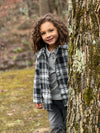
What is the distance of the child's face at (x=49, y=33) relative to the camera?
2.98m

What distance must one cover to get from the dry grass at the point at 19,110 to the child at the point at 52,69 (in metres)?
1.04

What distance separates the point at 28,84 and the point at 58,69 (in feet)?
13.7

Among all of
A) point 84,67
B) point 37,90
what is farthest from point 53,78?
point 84,67

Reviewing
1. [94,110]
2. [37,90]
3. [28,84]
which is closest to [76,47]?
[94,110]

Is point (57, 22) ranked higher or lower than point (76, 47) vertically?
higher

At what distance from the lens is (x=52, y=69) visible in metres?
3.05

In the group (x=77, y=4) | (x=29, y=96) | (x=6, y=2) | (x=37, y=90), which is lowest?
(x=29, y=96)

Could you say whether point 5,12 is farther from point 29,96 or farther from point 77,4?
point 77,4

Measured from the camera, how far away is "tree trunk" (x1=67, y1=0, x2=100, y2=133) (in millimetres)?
2006

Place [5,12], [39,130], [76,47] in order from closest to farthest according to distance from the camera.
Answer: [76,47]
[39,130]
[5,12]

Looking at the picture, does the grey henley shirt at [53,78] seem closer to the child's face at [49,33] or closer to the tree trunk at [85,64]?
the child's face at [49,33]

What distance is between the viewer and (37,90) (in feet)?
10.4

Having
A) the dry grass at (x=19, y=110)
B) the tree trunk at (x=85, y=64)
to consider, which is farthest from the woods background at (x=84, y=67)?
the dry grass at (x=19, y=110)

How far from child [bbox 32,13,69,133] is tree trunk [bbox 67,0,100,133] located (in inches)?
30.5
